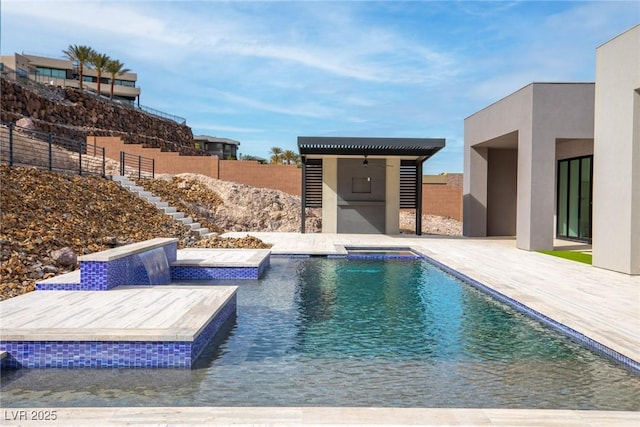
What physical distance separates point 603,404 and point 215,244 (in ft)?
38.2

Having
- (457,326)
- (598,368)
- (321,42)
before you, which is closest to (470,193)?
(321,42)

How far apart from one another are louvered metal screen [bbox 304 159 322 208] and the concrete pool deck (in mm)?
9533

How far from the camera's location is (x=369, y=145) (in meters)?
17.3

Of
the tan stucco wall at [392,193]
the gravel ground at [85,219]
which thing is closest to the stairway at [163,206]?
the gravel ground at [85,219]

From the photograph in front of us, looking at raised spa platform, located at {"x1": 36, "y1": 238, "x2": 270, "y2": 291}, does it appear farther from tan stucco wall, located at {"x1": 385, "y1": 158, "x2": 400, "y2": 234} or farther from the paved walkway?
tan stucco wall, located at {"x1": 385, "y1": 158, "x2": 400, "y2": 234}

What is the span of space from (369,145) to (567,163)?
711 centimetres

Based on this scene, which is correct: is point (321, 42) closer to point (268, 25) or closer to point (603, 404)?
point (268, 25)

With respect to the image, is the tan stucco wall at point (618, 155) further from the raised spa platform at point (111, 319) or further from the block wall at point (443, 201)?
the block wall at point (443, 201)

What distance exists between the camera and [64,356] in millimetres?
4469

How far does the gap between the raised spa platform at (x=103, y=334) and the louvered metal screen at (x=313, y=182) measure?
16.0 m

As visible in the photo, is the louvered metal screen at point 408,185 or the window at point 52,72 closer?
the louvered metal screen at point 408,185

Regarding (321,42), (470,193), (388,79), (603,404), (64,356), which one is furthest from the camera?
(388,79)

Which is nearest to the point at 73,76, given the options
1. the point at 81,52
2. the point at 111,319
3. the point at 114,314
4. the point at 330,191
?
the point at 81,52

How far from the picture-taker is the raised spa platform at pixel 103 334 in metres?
4.46
